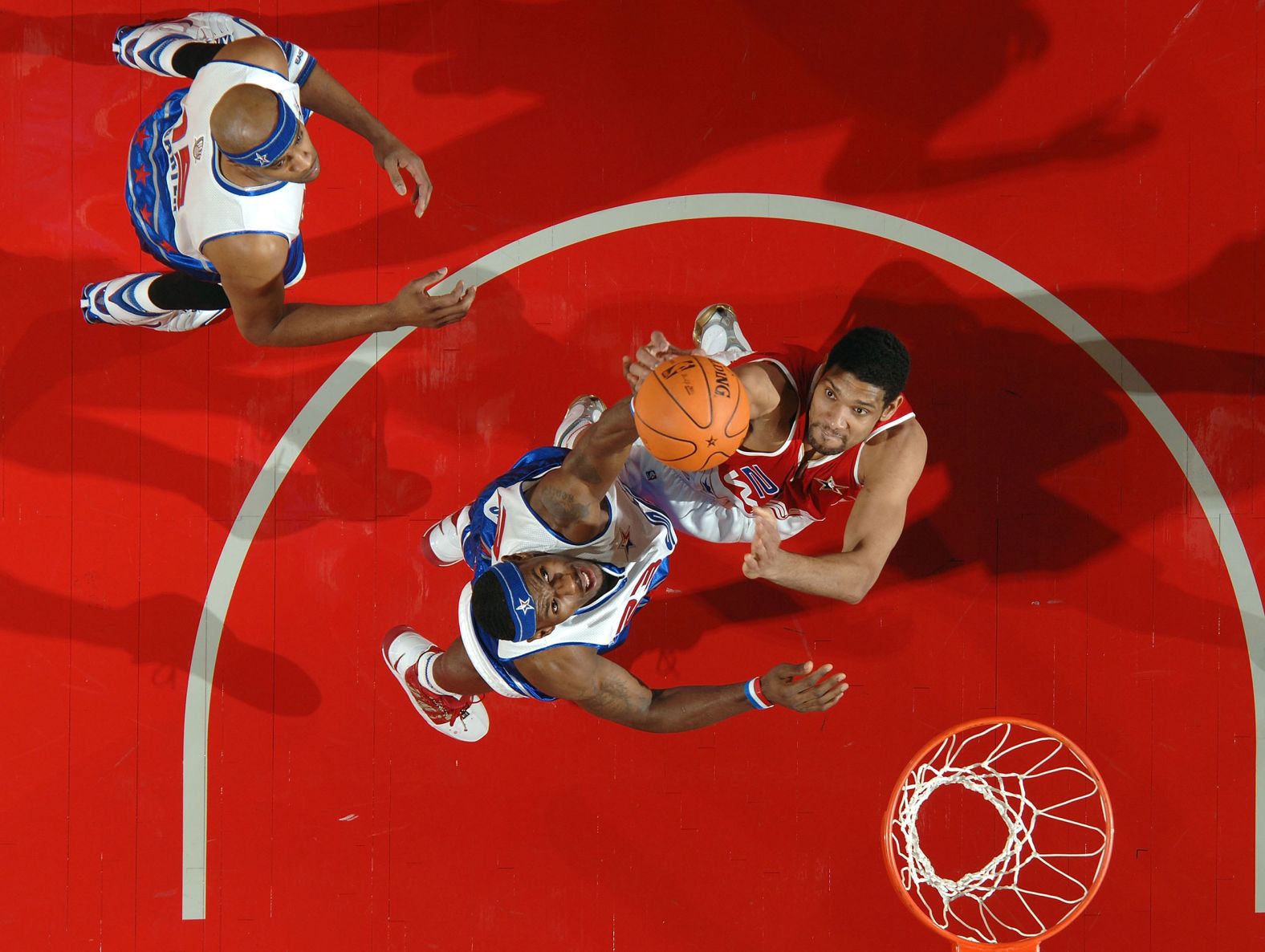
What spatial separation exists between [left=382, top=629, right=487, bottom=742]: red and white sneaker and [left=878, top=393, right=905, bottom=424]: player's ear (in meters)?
2.62

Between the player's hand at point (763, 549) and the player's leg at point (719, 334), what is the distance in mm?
1702

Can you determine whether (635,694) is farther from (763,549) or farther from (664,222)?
(664,222)

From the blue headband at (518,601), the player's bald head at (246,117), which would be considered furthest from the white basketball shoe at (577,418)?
the player's bald head at (246,117)

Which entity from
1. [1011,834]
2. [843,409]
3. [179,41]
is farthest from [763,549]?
[179,41]

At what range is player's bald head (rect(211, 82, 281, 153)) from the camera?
136 inches

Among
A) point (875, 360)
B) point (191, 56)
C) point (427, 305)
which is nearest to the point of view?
point (427, 305)

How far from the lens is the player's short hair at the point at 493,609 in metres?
3.80

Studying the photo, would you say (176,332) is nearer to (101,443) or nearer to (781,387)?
(101,443)

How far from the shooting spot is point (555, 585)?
3850 mm

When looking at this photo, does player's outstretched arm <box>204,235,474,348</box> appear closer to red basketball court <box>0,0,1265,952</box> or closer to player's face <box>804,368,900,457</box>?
red basketball court <box>0,0,1265,952</box>

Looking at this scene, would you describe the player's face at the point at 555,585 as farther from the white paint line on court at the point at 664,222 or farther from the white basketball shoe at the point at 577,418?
the white paint line on court at the point at 664,222

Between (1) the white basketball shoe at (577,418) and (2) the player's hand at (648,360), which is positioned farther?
(1) the white basketball shoe at (577,418)

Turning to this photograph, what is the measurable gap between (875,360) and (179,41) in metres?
3.63

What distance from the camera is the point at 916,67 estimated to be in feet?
16.9
